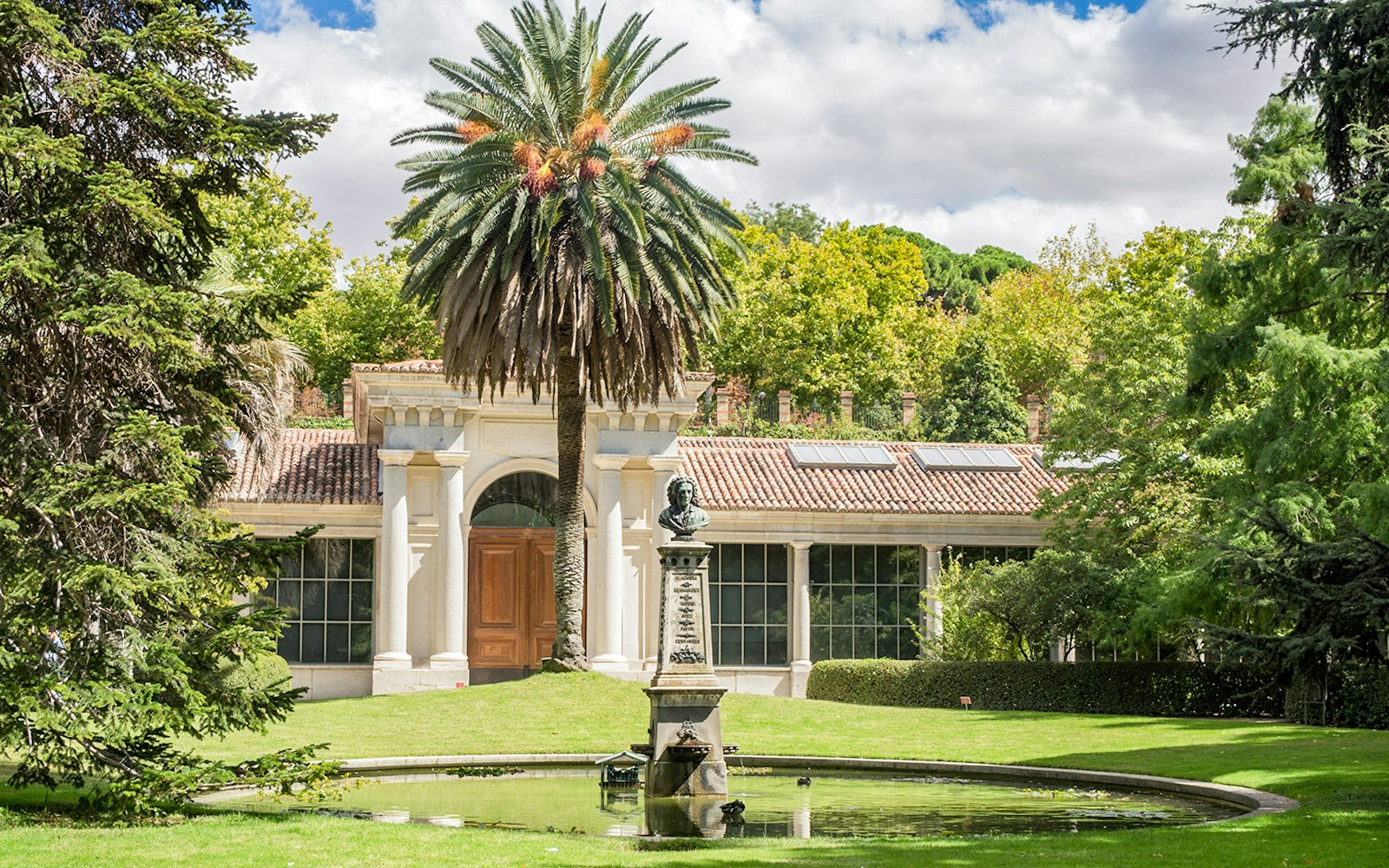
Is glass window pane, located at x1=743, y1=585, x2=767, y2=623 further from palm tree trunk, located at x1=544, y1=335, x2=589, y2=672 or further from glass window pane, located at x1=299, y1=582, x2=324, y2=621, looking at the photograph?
glass window pane, located at x1=299, y1=582, x2=324, y2=621

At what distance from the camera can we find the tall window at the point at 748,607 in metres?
36.7

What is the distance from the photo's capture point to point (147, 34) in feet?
45.2

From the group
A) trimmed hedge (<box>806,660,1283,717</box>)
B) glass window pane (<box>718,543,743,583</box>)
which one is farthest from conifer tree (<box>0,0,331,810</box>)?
glass window pane (<box>718,543,743,583</box>)

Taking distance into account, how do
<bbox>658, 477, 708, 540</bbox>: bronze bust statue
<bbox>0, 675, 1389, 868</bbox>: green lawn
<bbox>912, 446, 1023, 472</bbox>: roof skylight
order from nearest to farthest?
<bbox>0, 675, 1389, 868</bbox>: green lawn → <bbox>658, 477, 708, 540</bbox>: bronze bust statue → <bbox>912, 446, 1023, 472</bbox>: roof skylight

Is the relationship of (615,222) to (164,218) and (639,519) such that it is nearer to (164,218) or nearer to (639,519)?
(639,519)

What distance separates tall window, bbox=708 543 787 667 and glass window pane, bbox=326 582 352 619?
829cm

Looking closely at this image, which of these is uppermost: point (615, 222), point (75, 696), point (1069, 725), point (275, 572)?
point (615, 222)

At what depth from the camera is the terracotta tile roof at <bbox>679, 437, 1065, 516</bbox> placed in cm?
3666

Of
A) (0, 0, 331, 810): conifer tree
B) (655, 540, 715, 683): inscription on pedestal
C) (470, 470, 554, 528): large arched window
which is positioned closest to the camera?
(0, 0, 331, 810): conifer tree

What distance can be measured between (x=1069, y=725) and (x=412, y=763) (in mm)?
12119

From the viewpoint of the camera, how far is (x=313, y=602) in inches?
1393

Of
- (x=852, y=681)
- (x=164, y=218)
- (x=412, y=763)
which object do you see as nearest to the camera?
(x=164, y=218)

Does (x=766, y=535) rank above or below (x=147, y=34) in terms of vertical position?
below

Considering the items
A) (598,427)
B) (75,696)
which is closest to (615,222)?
(598,427)
